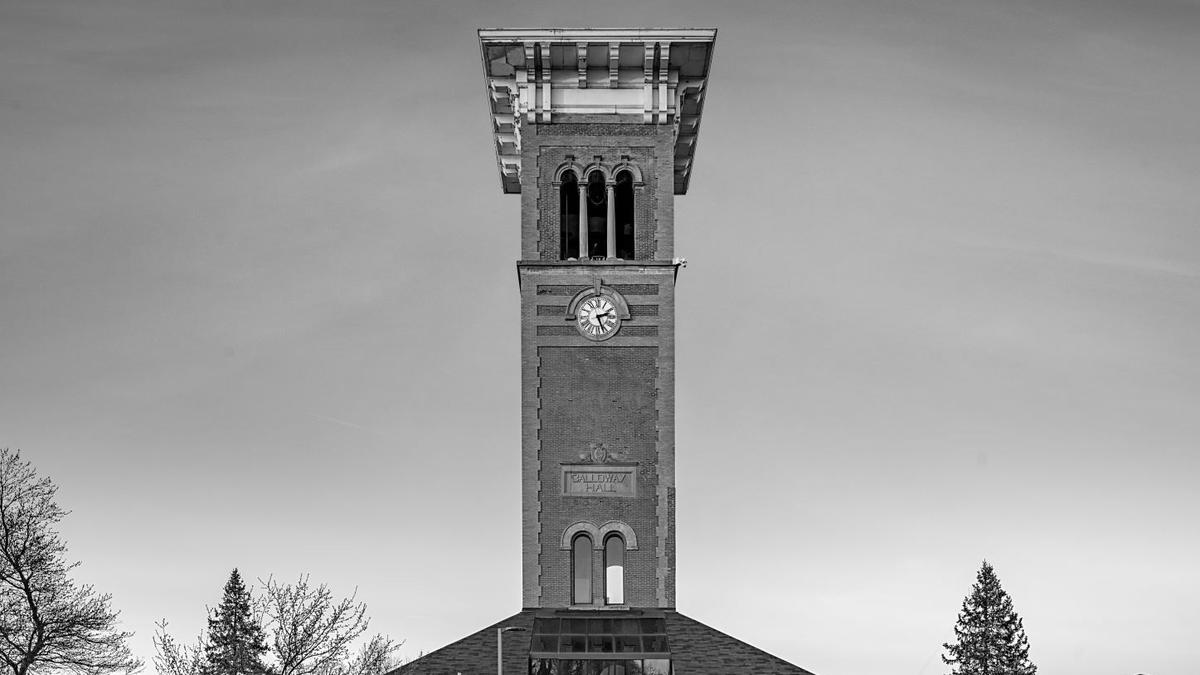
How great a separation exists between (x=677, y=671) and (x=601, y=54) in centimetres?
2086

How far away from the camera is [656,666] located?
2014 inches

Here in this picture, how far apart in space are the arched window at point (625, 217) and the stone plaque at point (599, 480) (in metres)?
7.75

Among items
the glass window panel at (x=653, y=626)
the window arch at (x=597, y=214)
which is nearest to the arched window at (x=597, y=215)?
the window arch at (x=597, y=214)

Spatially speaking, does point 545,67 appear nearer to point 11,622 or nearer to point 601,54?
point 601,54

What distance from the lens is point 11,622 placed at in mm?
57031

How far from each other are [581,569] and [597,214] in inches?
510

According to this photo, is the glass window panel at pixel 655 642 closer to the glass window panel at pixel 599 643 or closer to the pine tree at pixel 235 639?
the glass window panel at pixel 599 643

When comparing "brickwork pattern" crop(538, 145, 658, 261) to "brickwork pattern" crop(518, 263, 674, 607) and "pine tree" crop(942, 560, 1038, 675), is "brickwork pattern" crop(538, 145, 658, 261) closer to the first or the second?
"brickwork pattern" crop(518, 263, 674, 607)

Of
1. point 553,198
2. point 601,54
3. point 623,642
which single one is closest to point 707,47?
point 601,54

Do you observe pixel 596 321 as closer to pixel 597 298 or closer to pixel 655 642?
pixel 597 298

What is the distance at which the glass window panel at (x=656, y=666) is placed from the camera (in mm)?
51094

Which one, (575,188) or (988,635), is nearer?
(575,188)

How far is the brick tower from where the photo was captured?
53.0m

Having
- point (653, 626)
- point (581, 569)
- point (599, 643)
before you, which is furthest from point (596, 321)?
point (599, 643)
